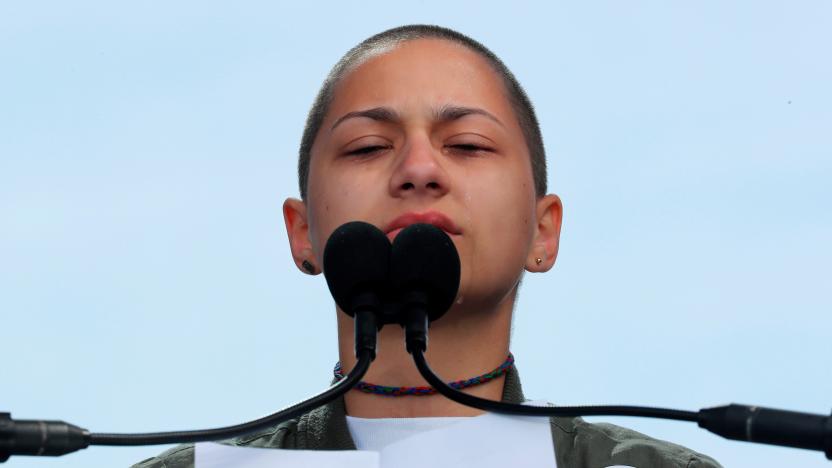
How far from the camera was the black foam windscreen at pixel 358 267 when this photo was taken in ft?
6.36

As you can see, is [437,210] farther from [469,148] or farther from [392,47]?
[392,47]

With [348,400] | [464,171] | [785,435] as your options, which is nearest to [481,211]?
[464,171]

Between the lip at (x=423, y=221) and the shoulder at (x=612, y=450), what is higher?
the lip at (x=423, y=221)

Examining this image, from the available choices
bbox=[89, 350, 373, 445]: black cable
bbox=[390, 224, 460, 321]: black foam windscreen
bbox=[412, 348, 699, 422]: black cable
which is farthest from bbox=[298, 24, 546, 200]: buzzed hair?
bbox=[89, 350, 373, 445]: black cable

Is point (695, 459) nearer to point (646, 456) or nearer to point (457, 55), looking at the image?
point (646, 456)

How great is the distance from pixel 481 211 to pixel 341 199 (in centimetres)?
29

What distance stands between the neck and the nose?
0.26 metres

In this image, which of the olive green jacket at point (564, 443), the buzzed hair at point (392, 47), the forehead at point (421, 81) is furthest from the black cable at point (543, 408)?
the buzzed hair at point (392, 47)

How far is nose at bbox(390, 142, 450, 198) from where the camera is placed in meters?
2.43

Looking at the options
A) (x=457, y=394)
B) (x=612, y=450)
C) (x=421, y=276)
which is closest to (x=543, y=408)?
(x=457, y=394)

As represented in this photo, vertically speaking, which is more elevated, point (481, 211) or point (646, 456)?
point (481, 211)

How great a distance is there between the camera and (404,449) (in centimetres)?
233

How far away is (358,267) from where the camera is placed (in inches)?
76.7

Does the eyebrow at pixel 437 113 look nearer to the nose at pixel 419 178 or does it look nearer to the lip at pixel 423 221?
the nose at pixel 419 178
